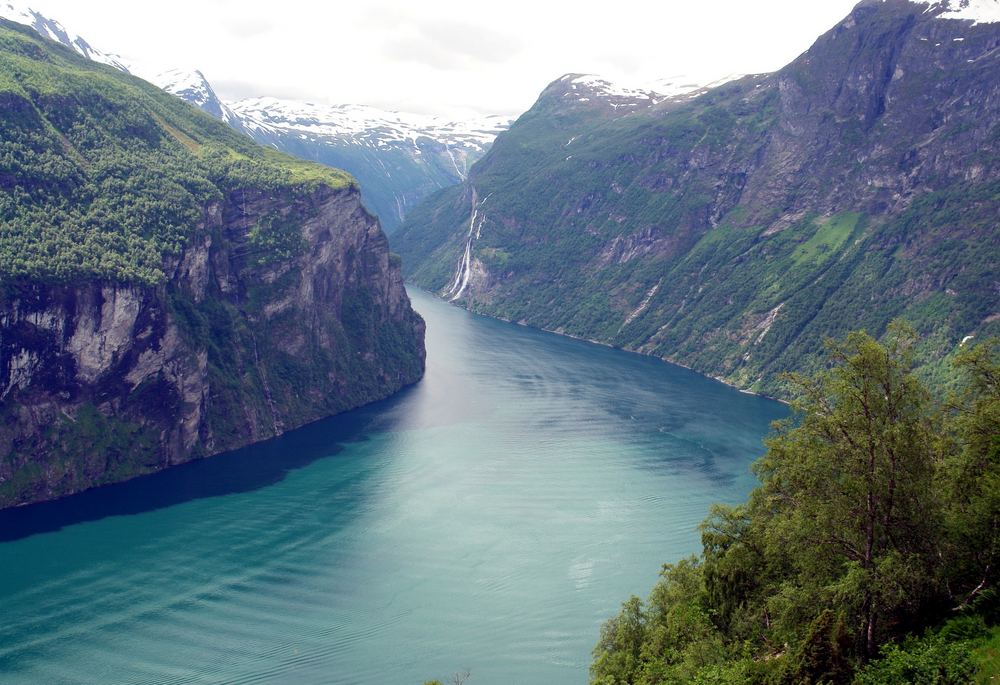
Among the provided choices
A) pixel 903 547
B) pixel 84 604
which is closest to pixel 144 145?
pixel 84 604

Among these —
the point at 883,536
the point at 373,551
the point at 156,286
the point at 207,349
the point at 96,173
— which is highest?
the point at 96,173

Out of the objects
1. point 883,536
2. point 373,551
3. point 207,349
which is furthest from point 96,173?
point 883,536

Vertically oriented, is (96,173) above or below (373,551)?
above

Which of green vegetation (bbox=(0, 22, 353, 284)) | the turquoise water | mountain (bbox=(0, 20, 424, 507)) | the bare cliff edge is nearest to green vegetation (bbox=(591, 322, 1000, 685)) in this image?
the turquoise water

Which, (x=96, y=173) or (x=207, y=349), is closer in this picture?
(x=96, y=173)

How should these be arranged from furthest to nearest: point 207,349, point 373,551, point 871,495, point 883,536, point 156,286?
point 207,349 < point 156,286 < point 373,551 < point 883,536 < point 871,495

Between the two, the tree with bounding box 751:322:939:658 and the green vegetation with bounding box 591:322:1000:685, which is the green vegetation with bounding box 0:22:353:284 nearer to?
the green vegetation with bounding box 591:322:1000:685

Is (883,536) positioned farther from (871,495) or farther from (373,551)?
(373,551)
